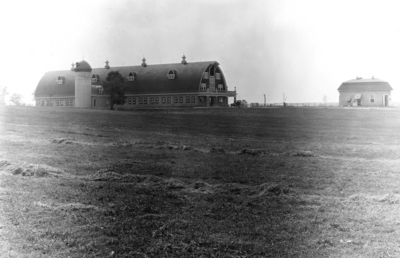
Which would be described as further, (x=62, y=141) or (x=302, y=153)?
(x=62, y=141)

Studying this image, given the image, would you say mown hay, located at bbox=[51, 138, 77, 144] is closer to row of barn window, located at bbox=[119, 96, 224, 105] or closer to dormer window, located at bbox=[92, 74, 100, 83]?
row of barn window, located at bbox=[119, 96, 224, 105]

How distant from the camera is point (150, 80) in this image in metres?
72.2

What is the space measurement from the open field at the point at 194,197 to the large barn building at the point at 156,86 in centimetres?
4378

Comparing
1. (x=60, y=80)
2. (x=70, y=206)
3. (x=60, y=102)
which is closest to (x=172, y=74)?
(x=60, y=102)

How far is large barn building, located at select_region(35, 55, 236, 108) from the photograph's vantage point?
65938 mm

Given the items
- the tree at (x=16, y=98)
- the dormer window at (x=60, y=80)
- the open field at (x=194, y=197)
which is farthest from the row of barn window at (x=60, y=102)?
the open field at (x=194, y=197)

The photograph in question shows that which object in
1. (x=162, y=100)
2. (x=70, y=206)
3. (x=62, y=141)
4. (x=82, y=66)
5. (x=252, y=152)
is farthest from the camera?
(x=162, y=100)

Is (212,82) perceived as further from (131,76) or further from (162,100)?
(131,76)

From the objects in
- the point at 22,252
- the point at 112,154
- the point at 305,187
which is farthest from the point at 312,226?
the point at 112,154

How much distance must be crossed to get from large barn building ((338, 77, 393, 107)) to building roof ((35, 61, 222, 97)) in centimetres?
2180

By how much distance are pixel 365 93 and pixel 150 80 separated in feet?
112

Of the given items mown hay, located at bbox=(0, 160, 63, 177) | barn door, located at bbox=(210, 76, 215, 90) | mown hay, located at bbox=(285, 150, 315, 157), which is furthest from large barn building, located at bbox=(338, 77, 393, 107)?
mown hay, located at bbox=(0, 160, 63, 177)

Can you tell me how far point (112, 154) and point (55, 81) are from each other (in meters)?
67.9

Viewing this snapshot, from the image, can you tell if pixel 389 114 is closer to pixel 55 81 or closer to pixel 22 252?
pixel 22 252
